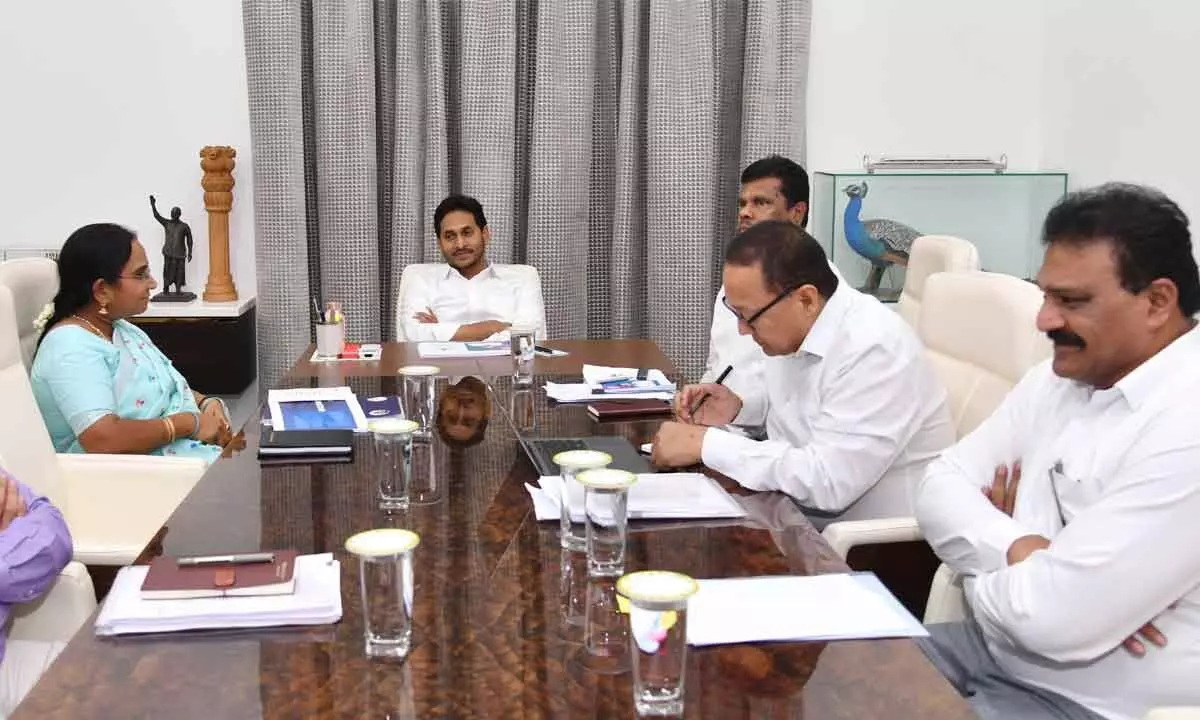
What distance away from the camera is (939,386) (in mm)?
2258

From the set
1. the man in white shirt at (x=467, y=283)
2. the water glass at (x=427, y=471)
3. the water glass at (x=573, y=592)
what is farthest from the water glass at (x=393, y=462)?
the man in white shirt at (x=467, y=283)

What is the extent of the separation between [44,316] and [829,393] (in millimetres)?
1726

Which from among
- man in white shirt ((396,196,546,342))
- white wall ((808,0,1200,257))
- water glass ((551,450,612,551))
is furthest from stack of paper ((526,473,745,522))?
white wall ((808,0,1200,257))

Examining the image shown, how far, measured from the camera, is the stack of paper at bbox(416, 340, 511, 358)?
3.08 m

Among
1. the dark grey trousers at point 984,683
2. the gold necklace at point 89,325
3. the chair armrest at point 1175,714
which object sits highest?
the gold necklace at point 89,325

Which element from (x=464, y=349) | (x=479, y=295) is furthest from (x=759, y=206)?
(x=479, y=295)

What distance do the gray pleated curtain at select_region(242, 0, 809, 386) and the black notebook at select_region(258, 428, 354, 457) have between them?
6.41 ft

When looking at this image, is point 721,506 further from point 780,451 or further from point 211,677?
point 211,677

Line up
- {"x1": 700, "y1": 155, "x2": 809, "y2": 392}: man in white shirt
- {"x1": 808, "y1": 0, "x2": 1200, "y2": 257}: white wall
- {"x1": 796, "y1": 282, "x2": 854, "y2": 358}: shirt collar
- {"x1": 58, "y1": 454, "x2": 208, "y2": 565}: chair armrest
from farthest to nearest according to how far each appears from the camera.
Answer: {"x1": 808, "y1": 0, "x2": 1200, "y2": 257}: white wall, {"x1": 700, "y1": 155, "x2": 809, "y2": 392}: man in white shirt, {"x1": 58, "y1": 454, "x2": 208, "y2": 565}: chair armrest, {"x1": 796, "y1": 282, "x2": 854, "y2": 358}: shirt collar

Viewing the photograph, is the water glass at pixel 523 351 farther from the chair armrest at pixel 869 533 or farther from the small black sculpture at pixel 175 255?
the small black sculpture at pixel 175 255

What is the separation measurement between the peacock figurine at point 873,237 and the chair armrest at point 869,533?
2.01 meters

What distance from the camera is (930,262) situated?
2.91 meters

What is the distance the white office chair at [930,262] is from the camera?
2744mm

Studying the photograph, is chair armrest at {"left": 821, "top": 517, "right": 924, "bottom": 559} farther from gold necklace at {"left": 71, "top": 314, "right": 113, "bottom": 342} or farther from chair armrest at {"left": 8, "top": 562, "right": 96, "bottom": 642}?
Answer: gold necklace at {"left": 71, "top": 314, "right": 113, "bottom": 342}
